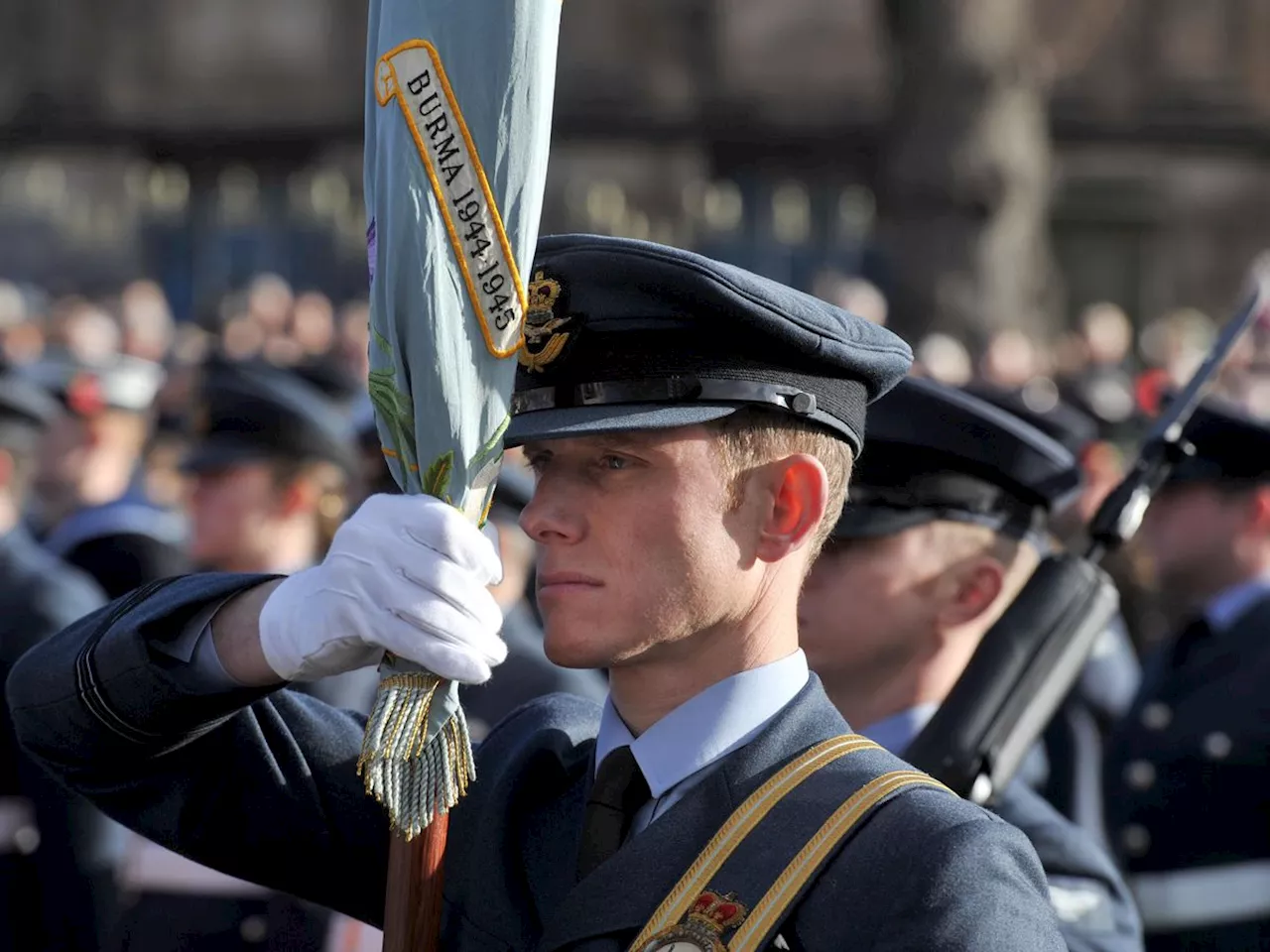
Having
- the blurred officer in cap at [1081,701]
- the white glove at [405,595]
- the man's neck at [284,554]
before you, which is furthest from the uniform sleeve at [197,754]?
the man's neck at [284,554]

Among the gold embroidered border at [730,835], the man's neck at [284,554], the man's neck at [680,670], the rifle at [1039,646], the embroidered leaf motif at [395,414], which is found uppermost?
the embroidered leaf motif at [395,414]

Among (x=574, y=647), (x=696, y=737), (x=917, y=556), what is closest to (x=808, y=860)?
(x=696, y=737)

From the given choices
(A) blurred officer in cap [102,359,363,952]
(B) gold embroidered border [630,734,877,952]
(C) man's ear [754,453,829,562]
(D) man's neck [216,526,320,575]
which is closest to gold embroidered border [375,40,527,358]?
(C) man's ear [754,453,829,562]

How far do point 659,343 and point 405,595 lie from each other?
0.48 m

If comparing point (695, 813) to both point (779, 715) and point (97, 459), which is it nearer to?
point (779, 715)

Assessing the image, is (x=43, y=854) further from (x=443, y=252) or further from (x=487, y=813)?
(x=443, y=252)

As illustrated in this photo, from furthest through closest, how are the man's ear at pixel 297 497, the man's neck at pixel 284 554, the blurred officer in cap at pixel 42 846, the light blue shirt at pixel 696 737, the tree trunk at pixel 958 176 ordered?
Result: the tree trunk at pixel 958 176 → the man's ear at pixel 297 497 → the man's neck at pixel 284 554 → the blurred officer in cap at pixel 42 846 → the light blue shirt at pixel 696 737

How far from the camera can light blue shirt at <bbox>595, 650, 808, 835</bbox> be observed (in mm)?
2830

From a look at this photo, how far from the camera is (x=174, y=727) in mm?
2906

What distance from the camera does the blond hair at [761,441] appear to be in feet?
9.38

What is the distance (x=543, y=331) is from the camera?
285cm

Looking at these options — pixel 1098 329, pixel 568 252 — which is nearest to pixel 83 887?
pixel 568 252

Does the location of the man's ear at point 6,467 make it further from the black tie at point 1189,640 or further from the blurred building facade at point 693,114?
the blurred building facade at point 693,114

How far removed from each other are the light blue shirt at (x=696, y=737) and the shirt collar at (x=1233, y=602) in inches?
152
